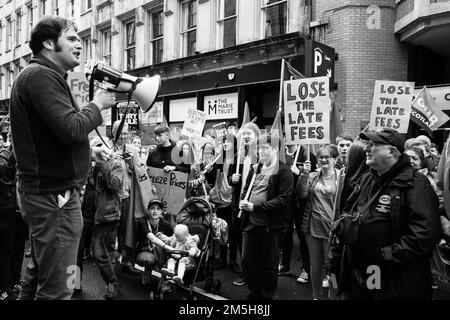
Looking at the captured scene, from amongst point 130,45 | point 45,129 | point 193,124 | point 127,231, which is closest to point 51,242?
point 45,129

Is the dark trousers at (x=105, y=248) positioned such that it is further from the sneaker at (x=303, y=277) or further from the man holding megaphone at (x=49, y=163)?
the man holding megaphone at (x=49, y=163)

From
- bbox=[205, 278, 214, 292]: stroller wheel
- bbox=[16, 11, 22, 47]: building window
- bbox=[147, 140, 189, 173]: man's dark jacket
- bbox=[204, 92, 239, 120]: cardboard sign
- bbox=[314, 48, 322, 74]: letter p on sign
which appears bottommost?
bbox=[205, 278, 214, 292]: stroller wheel

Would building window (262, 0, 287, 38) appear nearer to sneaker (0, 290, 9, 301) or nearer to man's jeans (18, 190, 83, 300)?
sneaker (0, 290, 9, 301)

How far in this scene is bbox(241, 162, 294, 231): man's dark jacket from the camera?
211 inches

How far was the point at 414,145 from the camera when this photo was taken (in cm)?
618

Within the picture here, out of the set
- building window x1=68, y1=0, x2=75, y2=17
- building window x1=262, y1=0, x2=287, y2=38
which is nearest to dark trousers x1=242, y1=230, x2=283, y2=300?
building window x1=262, y1=0, x2=287, y2=38

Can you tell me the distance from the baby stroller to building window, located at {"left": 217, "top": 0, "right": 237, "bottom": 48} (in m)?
10.7

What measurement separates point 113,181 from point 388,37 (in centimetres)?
931

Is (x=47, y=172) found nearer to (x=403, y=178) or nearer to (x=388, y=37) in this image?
(x=403, y=178)

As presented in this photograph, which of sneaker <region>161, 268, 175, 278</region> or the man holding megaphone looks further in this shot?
sneaker <region>161, 268, 175, 278</region>

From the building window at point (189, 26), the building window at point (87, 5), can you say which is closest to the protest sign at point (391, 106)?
the building window at point (189, 26)

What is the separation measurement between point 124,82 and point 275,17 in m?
12.1

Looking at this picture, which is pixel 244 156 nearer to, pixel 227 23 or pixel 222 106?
pixel 222 106

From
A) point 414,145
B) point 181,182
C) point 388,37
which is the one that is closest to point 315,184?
point 414,145
